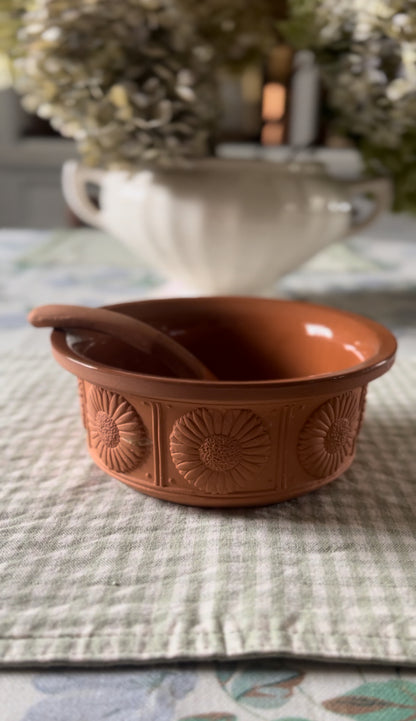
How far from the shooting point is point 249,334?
1.63 ft

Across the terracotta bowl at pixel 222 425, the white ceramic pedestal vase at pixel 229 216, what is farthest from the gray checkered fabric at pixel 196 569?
the white ceramic pedestal vase at pixel 229 216

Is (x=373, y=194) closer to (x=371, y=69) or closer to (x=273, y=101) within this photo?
(x=371, y=69)

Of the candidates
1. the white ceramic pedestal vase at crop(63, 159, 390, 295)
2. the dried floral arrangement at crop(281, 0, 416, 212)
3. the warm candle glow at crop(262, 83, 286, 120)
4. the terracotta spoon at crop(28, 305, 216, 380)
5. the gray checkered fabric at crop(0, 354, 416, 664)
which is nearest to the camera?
the gray checkered fabric at crop(0, 354, 416, 664)

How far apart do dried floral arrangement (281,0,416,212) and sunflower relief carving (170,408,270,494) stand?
0.46 metres

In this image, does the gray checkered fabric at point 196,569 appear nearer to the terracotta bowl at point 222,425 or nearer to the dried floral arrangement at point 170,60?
the terracotta bowl at point 222,425

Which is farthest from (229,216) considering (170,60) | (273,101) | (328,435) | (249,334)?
(273,101)

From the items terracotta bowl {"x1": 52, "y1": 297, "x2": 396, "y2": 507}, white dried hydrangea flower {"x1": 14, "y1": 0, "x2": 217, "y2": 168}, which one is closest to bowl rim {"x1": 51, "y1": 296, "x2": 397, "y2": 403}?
terracotta bowl {"x1": 52, "y1": 297, "x2": 396, "y2": 507}

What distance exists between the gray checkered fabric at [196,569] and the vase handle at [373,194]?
17.2 inches

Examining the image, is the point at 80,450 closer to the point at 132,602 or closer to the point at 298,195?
the point at 132,602

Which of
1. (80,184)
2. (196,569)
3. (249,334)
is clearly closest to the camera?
(196,569)

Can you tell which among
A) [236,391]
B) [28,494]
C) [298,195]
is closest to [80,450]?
[28,494]

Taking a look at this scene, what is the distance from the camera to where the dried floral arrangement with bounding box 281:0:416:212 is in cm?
63

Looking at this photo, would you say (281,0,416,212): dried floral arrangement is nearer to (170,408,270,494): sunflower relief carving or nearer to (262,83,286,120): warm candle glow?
(170,408,270,494): sunflower relief carving

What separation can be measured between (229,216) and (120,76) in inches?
7.3
